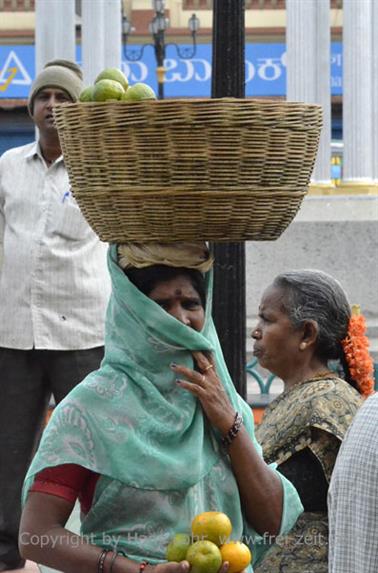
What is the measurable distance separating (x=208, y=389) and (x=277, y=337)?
131 cm

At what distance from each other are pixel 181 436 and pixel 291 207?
0.60m

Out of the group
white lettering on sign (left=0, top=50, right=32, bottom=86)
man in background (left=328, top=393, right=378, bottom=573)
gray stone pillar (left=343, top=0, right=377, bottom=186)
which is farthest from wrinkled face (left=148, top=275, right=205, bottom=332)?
white lettering on sign (left=0, top=50, right=32, bottom=86)

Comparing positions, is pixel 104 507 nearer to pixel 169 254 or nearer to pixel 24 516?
pixel 24 516

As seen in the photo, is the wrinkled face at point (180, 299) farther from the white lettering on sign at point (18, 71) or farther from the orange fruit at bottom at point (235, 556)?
the white lettering on sign at point (18, 71)

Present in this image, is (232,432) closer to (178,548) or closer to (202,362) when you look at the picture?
(202,362)

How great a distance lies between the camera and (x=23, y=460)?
6.46 metres

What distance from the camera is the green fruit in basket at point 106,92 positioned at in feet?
12.6

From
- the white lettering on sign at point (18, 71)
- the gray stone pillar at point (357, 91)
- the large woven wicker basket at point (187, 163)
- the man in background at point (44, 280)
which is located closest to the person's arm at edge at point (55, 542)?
the large woven wicker basket at point (187, 163)

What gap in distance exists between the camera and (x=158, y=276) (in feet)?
12.1

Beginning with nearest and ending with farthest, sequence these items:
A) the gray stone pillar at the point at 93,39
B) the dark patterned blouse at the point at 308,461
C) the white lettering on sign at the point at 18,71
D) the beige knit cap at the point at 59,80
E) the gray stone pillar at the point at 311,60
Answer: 1. the dark patterned blouse at the point at 308,461
2. the beige knit cap at the point at 59,80
3. the gray stone pillar at the point at 93,39
4. the gray stone pillar at the point at 311,60
5. the white lettering on sign at the point at 18,71

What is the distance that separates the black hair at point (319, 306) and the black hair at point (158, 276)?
3.94 feet

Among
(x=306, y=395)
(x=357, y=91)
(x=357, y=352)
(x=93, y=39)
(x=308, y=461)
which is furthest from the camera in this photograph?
(x=357, y=91)

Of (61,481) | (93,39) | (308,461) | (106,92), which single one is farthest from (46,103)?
(93,39)

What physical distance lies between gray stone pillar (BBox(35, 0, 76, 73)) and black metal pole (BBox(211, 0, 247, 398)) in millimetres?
5920
